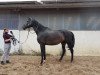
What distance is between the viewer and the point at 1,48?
73.0ft

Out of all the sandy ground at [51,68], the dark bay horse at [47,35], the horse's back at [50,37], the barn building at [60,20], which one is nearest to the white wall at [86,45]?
the barn building at [60,20]

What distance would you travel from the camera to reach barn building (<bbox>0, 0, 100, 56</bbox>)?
21.3 metres

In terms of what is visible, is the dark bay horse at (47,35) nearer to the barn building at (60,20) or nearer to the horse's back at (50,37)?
the horse's back at (50,37)

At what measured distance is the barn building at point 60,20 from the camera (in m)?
21.3

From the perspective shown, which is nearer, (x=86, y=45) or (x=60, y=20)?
(x=86, y=45)

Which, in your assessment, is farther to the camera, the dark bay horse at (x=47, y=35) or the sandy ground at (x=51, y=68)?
the dark bay horse at (x=47, y=35)

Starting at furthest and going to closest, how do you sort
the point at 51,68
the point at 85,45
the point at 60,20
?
the point at 60,20 < the point at 85,45 < the point at 51,68

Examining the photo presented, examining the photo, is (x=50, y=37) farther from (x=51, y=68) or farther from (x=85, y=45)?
(x=85, y=45)

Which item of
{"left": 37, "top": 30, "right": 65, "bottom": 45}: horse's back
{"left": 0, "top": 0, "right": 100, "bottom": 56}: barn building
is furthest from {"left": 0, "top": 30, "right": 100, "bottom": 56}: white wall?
{"left": 37, "top": 30, "right": 65, "bottom": 45}: horse's back

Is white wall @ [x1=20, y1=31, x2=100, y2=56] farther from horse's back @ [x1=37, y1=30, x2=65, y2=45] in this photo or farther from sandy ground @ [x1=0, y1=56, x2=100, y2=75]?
horse's back @ [x1=37, y1=30, x2=65, y2=45]

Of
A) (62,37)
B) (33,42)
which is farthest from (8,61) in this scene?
(33,42)

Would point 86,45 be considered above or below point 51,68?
below

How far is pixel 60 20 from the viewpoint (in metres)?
21.8

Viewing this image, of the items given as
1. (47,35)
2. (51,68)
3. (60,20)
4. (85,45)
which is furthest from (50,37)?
(60,20)
